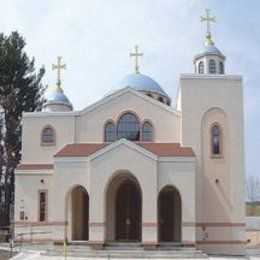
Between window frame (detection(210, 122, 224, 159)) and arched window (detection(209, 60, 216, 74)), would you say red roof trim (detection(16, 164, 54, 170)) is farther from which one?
arched window (detection(209, 60, 216, 74))

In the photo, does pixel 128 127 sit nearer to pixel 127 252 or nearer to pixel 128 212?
pixel 128 212

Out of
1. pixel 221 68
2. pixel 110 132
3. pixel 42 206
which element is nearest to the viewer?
pixel 110 132

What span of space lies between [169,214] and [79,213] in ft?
15.9

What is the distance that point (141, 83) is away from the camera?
131 feet

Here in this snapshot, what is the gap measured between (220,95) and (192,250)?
346 inches

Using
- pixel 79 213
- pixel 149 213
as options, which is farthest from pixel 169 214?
pixel 79 213

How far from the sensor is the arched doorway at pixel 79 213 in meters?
31.7

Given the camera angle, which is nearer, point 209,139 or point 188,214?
point 188,214

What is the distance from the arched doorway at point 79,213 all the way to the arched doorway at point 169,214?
13.2 feet

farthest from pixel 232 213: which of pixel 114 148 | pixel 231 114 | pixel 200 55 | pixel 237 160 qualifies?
pixel 200 55

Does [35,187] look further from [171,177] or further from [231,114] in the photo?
[231,114]

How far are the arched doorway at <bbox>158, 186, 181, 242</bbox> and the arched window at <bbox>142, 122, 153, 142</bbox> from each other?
3097 millimetres

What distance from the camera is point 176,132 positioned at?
3344cm

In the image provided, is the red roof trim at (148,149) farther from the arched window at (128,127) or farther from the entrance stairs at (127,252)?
the entrance stairs at (127,252)
